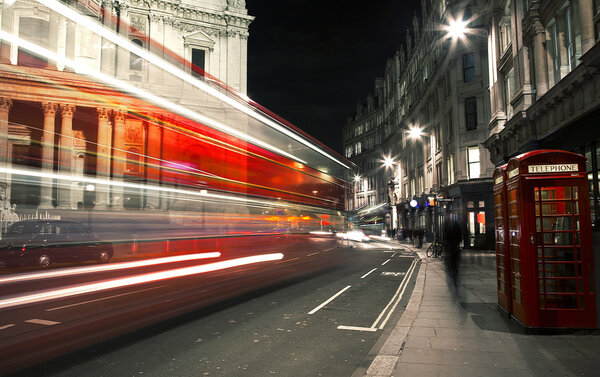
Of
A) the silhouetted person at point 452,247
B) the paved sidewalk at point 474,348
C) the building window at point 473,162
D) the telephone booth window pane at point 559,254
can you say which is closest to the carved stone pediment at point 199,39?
the building window at point 473,162

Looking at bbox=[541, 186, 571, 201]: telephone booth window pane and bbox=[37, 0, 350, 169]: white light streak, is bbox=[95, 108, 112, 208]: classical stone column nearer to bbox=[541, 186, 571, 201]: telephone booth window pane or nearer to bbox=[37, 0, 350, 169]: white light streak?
bbox=[37, 0, 350, 169]: white light streak

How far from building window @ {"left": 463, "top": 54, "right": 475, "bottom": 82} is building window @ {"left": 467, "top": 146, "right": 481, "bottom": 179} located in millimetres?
5757

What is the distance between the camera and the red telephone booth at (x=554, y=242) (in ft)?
22.6

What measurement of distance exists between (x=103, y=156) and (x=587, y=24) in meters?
15.4

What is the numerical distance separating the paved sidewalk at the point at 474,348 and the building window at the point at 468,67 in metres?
28.8

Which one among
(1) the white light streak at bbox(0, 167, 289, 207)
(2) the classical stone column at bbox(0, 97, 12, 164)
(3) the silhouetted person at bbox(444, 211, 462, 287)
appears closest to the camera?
(2) the classical stone column at bbox(0, 97, 12, 164)

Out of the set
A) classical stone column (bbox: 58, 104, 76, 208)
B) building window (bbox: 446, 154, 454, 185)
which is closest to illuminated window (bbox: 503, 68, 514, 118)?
building window (bbox: 446, 154, 454, 185)

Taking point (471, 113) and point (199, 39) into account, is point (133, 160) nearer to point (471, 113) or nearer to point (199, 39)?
point (471, 113)

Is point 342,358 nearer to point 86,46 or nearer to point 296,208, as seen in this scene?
point 86,46

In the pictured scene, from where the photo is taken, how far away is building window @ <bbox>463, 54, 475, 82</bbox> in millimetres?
33969

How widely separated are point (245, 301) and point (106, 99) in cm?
588

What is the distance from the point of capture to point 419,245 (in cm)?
3528

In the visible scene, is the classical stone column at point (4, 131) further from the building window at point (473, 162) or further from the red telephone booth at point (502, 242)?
→ the building window at point (473, 162)

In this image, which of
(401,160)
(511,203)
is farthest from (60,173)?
(401,160)
